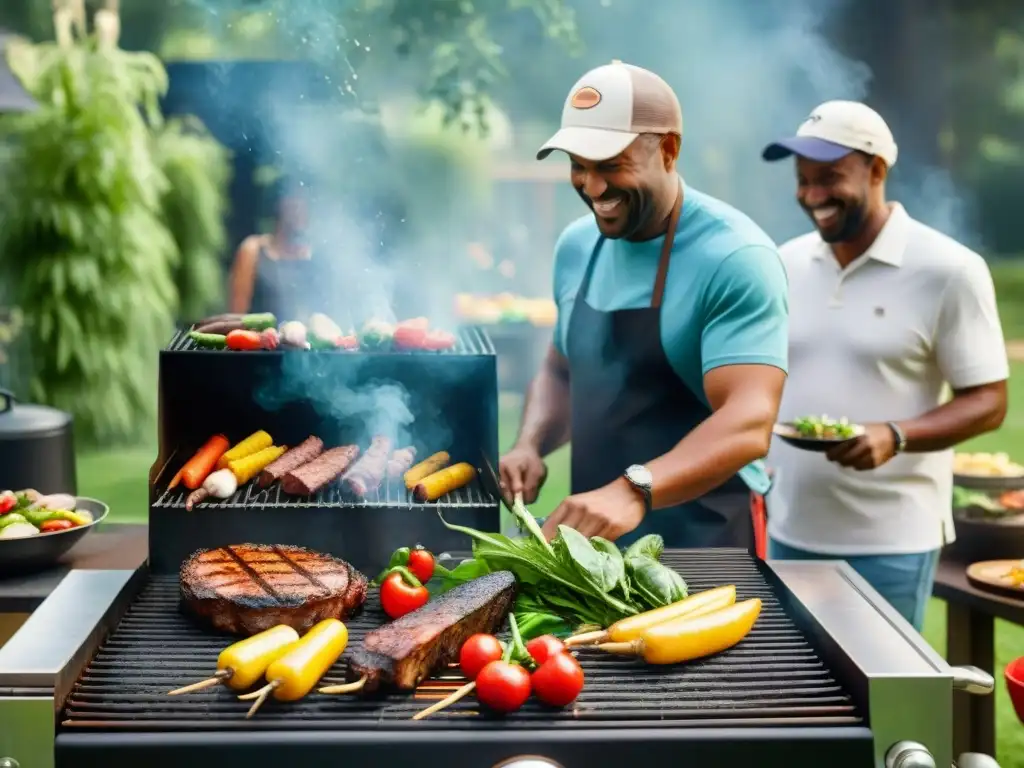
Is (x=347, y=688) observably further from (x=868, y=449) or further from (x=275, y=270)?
(x=275, y=270)

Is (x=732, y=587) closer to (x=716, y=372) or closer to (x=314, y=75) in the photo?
(x=716, y=372)

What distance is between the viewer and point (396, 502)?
332cm

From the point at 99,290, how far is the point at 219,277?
1.80 meters

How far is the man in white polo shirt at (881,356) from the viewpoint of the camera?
423 cm

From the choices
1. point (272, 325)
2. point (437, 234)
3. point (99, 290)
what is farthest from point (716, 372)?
point (437, 234)

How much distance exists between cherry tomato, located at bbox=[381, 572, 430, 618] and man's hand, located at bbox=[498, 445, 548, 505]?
2.83ft

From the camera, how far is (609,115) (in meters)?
3.47

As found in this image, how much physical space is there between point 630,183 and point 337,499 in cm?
139

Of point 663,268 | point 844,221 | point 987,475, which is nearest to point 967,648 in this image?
point 987,475

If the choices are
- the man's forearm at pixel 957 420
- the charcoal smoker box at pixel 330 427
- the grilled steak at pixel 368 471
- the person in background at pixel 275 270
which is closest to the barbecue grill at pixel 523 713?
the charcoal smoker box at pixel 330 427

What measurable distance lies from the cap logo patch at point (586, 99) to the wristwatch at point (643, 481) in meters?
1.17

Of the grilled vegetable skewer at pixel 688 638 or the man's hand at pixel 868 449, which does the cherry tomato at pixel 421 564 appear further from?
the man's hand at pixel 868 449

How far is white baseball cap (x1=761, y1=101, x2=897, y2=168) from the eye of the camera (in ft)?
14.0

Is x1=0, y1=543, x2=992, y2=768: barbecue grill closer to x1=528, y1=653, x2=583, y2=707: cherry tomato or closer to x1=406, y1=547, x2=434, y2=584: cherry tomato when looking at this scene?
x1=528, y1=653, x2=583, y2=707: cherry tomato
